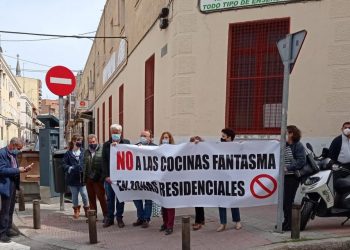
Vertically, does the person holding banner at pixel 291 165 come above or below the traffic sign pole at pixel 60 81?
below

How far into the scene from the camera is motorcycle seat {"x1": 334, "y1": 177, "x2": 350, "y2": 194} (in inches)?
258

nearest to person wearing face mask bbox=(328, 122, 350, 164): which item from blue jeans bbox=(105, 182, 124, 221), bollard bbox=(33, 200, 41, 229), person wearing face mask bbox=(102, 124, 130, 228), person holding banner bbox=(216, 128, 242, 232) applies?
person holding banner bbox=(216, 128, 242, 232)

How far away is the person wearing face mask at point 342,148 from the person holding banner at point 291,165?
118 centimetres

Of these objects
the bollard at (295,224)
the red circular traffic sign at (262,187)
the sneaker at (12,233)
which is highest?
the red circular traffic sign at (262,187)

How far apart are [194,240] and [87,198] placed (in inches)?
117

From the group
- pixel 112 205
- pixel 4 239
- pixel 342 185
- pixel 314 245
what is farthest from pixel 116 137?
pixel 342 185

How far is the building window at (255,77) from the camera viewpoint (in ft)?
29.5

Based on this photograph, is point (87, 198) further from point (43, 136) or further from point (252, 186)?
point (252, 186)

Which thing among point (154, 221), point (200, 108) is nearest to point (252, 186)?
point (154, 221)

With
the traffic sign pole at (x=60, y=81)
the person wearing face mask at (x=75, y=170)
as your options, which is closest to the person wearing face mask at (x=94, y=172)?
the person wearing face mask at (x=75, y=170)

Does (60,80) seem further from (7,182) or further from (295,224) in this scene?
(295,224)

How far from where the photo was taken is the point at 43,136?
10.0 meters

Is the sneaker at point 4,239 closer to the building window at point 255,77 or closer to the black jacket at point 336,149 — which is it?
the building window at point 255,77

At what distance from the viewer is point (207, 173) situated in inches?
268
